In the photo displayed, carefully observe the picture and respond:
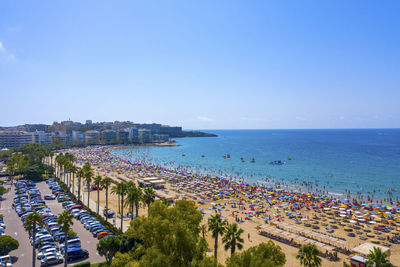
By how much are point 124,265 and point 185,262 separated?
4894mm

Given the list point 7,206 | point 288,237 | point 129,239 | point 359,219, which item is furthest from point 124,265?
point 359,219

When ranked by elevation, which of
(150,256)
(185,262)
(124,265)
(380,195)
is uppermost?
(150,256)

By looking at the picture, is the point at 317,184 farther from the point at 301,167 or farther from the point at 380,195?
the point at 301,167

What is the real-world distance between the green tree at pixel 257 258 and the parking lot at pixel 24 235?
16.1 m

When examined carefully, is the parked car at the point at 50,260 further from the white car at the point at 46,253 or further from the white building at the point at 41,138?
the white building at the point at 41,138

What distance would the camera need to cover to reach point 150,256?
46.3 feet

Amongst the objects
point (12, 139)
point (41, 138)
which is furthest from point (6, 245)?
point (41, 138)

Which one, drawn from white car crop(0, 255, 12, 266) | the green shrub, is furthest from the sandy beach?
white car crop(0, 255, 12, 266)

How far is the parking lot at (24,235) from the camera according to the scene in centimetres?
2444

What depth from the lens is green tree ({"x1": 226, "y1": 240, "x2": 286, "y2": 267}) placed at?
1282 centimetres

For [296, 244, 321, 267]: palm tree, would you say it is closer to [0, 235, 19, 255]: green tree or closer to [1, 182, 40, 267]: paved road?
[1, 182, 40, 267]: paved road

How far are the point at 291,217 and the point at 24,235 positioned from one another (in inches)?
1436

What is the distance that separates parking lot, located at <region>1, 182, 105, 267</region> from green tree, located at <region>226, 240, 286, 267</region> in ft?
53.0

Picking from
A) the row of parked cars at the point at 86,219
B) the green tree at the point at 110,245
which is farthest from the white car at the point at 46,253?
the green tree at the point at 110,245
